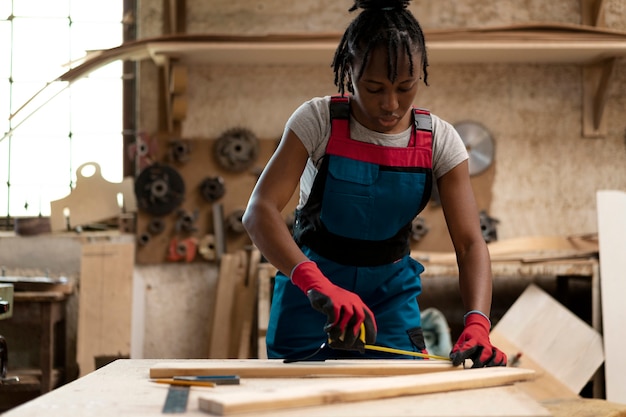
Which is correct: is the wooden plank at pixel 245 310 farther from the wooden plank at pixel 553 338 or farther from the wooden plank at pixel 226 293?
the wooden plank at pixel 553 338

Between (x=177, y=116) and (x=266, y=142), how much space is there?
530 millimetres

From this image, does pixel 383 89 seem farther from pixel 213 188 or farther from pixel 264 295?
pixel 213 188

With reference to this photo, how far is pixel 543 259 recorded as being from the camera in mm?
4371

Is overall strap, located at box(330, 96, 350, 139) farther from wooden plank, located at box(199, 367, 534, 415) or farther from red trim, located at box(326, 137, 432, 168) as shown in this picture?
wooden plank, located at box(199, 367, 534, 415)

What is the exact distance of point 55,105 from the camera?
5039 millimetres

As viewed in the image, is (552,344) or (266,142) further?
(266,142)

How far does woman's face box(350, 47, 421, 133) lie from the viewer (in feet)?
6.62

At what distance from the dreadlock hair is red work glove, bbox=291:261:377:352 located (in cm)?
53

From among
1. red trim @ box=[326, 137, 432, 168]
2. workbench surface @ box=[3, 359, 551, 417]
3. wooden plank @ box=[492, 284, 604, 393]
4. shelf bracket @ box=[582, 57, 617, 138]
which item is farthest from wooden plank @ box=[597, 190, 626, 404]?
workbench surface @ box=[3, 359, 551, 417]

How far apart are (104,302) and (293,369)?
9.49ft

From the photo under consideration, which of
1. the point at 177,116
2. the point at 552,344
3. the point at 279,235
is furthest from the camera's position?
the point at 177,116

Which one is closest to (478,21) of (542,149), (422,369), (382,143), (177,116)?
(542,149)

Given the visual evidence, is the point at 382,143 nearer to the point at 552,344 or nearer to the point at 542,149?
the point at 552,344

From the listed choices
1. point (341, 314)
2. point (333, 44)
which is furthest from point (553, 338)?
point (341, 314)
